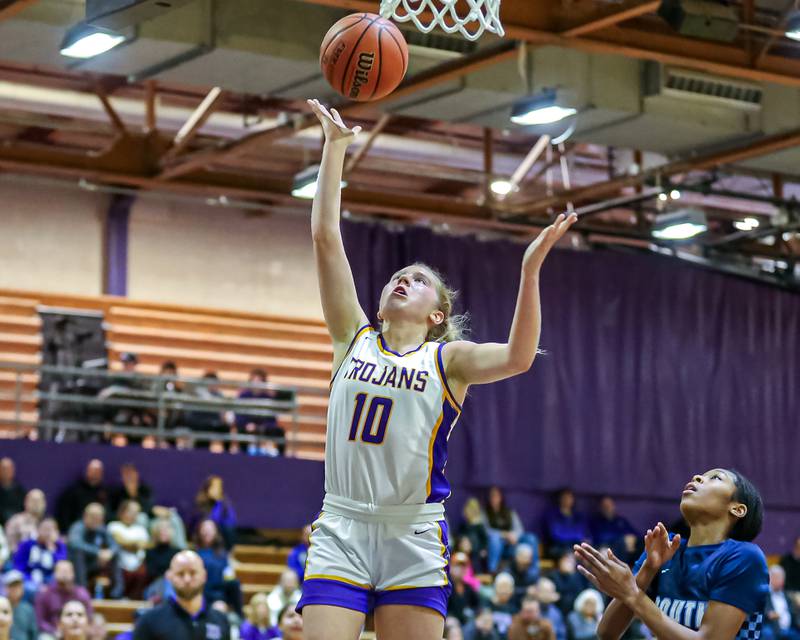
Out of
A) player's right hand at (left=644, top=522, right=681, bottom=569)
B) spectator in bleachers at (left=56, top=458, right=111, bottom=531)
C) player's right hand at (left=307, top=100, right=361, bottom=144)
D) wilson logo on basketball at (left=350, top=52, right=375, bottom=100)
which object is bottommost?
spectator in bleachers at (left=56, top=458, right=111, bottom=531)

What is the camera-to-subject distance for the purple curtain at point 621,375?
2061cm

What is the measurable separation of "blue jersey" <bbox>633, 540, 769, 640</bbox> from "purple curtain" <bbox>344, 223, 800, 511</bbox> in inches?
549

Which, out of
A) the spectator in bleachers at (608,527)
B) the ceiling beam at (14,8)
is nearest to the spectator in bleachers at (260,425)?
the spectator in bleachers at (608,527)

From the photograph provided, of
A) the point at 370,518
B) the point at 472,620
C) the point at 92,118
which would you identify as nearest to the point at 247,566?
the point at 472,620

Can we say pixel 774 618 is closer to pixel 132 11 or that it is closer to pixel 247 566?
pixel 247 566

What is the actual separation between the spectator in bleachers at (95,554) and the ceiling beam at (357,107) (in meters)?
4.49

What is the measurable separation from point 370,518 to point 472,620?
418 inches

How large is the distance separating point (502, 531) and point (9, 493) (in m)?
6.59

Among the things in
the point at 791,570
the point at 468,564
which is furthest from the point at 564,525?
the point at 468,564

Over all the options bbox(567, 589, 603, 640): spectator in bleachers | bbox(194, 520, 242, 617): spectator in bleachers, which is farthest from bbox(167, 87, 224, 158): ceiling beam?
bbox(567, 589, 603, 640): spectator in bleachers

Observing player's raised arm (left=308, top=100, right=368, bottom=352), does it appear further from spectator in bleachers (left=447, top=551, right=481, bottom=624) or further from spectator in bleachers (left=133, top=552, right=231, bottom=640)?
spectator in bleachers (left=447, top=551, right=481, bottom=624)

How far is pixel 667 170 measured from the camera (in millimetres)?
17719

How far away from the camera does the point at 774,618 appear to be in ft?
60.9

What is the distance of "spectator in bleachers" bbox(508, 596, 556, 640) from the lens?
1506 cm
